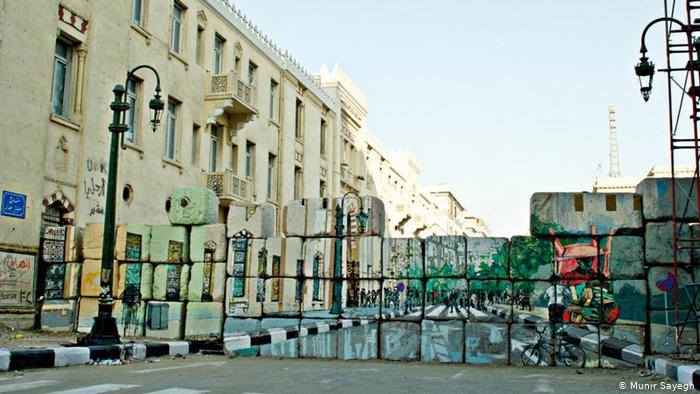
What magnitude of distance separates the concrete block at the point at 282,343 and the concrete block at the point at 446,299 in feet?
6.92

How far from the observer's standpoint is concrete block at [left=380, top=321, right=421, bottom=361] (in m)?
11.0

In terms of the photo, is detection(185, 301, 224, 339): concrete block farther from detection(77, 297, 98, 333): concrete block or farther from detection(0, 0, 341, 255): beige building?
detection(0, 0, 341, 255): beige building

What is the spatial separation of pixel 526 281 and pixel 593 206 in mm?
1447

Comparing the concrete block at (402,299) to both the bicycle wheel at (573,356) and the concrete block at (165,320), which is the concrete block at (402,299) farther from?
the concrete block at (165,320)

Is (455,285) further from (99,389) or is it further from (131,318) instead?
(131,318)

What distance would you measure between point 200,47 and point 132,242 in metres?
12.2

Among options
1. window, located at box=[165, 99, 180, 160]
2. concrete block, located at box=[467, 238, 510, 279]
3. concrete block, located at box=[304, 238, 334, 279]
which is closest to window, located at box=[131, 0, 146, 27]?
window, located at box=[165, 99, 180, 160]

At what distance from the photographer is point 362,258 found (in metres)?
11.6

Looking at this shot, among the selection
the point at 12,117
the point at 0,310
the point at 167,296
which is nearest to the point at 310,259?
the point at 167,296

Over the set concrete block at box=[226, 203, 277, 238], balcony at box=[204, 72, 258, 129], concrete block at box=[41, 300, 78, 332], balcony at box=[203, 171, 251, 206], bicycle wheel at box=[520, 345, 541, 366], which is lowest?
bicycle wheel at box=[520, 345, 541, 366]

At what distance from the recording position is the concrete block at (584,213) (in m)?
10.7

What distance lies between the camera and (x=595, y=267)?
422 inches

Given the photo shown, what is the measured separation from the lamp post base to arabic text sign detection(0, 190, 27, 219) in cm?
501

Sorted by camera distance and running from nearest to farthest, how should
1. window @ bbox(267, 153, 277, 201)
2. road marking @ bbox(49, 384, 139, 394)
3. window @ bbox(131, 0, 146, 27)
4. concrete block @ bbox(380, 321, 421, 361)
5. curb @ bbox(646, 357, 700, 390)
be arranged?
road marking @ bbox(49, 384, 139, 394) < curb @ bbox(646, 357, 700, 390) < concrete block @ bbox(380, 321, 421, 361) < window @ bbox(131, 0, 146, 27) < window @ bbox(267, 153, 277, 201)
